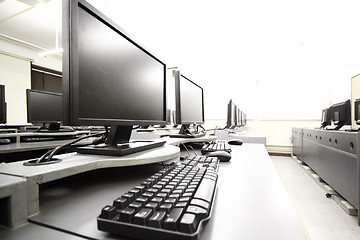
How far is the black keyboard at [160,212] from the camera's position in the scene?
0.28 m

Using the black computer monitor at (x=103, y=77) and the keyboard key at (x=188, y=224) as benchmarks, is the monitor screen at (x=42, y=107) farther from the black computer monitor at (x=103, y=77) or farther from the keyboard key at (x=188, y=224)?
the keyboard key at (x=188, y=224)

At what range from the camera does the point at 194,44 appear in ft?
13.4

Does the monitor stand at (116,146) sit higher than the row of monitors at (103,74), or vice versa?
the row of monitors at (103,74)

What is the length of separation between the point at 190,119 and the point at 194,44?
313cm

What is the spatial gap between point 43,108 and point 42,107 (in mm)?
13

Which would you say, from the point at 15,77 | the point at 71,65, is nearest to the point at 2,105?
the point at 71,65

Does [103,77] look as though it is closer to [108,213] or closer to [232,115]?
[108,213]

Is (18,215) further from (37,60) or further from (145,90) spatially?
(37,60)

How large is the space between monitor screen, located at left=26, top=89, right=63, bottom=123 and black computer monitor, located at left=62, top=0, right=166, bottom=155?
1599 millimetres

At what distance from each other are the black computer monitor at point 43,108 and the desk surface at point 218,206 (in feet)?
5.31

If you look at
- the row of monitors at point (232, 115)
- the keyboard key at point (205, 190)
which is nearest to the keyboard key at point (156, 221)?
the keyboard key at point (205, 190)

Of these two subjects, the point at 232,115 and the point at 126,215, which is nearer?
the point at 126,215

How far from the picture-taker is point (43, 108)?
1.95m

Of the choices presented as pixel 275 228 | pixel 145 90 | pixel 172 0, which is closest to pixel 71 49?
pixel 145 90
